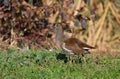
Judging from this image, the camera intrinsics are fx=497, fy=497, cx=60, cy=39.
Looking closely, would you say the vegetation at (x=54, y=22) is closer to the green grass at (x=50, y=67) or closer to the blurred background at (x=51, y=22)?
the blurred background at (x=51, y=22)

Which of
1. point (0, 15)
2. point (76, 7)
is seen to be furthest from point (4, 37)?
point (76, 7)

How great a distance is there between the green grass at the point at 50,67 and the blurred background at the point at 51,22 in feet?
6.41

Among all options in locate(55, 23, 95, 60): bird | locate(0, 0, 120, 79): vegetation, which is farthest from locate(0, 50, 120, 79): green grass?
locate(0, 0, 120, 79): vegetation

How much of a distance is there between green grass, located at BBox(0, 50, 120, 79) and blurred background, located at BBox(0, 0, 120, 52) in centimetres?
195

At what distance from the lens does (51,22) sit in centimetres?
1189

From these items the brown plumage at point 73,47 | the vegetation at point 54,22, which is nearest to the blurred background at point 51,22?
the vegetation at point 54,22

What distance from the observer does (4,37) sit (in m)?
11.8

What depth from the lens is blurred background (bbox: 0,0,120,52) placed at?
37.9 ft

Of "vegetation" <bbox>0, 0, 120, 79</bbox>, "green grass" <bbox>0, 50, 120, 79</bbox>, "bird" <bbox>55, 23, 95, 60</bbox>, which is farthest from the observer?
"vegetation" <bbox>0, 0, 120, 79</bbox>

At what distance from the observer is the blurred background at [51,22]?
1155cm

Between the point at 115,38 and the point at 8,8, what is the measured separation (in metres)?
2.76

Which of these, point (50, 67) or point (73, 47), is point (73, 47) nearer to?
point (73, 47)

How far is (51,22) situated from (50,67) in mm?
3400

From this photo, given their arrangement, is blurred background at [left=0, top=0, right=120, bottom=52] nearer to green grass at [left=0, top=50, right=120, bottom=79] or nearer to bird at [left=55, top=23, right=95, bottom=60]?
green grass at [left=0, top=50, right=120, bottom=79]
